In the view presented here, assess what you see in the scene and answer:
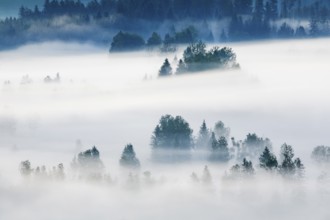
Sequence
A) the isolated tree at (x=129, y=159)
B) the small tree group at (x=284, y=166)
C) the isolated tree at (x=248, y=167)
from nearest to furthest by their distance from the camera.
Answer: the small tree group at (x=284, y=166) → the isolated tree at (x=248, y=167) → the isolated tree at (x=129, y=159)

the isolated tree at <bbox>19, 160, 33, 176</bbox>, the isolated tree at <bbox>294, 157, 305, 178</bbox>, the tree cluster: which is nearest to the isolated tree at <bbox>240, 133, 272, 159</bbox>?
the isolated tree at <bbox>294, 157, 305, 178</bbox>

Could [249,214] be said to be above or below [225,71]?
below

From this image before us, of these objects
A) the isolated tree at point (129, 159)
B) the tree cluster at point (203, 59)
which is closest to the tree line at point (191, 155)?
the isolated tree at point (129, 159)

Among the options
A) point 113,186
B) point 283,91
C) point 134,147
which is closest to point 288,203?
point 113,186

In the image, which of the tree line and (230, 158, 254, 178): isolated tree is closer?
(230, 158, 254, 178): isolated tree

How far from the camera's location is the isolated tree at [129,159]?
87.9m

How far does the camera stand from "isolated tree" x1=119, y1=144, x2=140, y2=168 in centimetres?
8794

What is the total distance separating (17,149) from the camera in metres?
115

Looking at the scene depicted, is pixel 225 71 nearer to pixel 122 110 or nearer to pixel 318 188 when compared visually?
pixel 122 110

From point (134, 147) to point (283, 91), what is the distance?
258 ft

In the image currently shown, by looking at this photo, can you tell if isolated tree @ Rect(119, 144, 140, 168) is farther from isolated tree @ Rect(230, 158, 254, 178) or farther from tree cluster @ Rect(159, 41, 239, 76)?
tree cluster @ Rect(159, 41, 239, 76)

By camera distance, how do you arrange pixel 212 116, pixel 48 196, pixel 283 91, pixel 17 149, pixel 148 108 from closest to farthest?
pixel 48 196
pixel 17 149
pixel 212 116
pixel 148 108
pixel 283 91

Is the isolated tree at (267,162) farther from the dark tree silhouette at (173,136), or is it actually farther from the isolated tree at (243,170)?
the dark tree silhouette at (173,136)

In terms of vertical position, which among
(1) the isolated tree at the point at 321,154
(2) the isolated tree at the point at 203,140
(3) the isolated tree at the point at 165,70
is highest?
(3) the isolated tree at the point at 165,70
